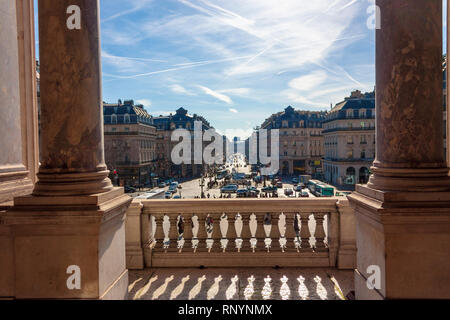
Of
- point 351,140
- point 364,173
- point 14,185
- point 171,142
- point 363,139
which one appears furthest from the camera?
point 171,142

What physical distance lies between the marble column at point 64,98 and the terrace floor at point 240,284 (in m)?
2.39

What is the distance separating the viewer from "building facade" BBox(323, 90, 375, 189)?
4797 centimetres

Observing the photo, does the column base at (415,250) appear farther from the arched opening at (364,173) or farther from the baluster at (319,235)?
the arched opening at (364,173)

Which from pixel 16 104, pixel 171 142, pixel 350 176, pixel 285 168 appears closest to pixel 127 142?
pixel 171 142

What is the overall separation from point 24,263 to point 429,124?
19.5ft

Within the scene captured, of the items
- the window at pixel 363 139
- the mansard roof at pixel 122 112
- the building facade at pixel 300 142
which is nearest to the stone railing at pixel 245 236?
the window at pixel 363 139

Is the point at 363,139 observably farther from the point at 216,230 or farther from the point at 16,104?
the point at 16,104

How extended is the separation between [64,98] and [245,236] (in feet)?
14.3

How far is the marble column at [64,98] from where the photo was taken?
4305 mm

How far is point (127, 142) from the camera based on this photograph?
223 feet

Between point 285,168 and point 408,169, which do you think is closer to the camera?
point 408,169
